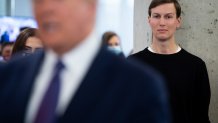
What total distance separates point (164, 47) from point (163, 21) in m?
0.10

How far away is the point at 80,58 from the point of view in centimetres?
34

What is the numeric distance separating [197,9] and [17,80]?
154 centimetres

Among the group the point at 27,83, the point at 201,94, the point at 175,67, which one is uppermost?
the point at 27,83

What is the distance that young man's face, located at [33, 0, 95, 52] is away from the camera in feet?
1.06

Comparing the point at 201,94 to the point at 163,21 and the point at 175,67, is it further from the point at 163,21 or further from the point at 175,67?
the point at 163,21

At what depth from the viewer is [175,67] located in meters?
1.38

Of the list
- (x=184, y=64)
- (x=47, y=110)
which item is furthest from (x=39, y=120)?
(x=184, y=64)

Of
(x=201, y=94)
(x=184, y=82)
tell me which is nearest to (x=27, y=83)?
(x=184, y=82)

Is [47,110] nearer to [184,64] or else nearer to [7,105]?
[7,105]

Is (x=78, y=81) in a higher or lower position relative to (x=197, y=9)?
lower

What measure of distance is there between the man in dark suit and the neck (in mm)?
932

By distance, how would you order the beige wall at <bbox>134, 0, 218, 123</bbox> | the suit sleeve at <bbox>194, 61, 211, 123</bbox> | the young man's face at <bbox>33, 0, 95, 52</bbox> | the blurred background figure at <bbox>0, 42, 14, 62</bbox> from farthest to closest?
1. the beige wall at <bbox>134, 0, 218, 123</bbox>
2. the suit sleeve at <bbox>194, 61, 211, 123</bbox>
3. the blurred background figure at <bbox>0, 42, 14, 62</bbox>
4. the young man's face at <bbox>33, 0, 95, 52</bbox>

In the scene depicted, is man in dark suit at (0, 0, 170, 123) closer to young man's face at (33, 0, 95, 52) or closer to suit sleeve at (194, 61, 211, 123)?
young man's face at (33, 0, 95, 52)

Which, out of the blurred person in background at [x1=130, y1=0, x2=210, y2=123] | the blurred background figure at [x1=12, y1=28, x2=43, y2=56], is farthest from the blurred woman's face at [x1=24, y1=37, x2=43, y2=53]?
the blurred person in background at [x1=130, y1=0, x2=210, y2=123]
